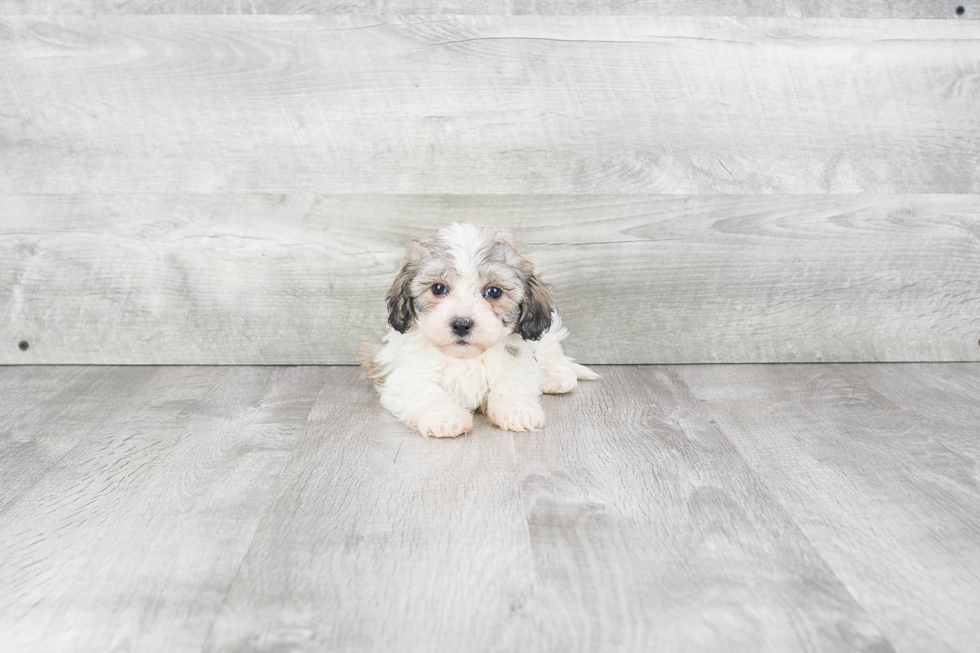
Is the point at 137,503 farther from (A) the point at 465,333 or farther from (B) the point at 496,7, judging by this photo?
(B) the point at 496,7

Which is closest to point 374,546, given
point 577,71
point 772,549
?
point 772,549

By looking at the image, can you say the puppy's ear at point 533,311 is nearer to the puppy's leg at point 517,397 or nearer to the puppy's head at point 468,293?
the puppy's head at point 468,293

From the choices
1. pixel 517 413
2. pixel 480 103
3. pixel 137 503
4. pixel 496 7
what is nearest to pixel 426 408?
pixel 517 413

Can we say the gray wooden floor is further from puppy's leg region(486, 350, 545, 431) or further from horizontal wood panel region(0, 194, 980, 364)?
horizontal wood panel region(0, 194, 980, 364)

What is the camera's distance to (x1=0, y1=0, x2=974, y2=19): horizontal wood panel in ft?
7.63

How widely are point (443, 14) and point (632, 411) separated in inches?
49.8

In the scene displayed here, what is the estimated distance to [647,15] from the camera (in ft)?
7.77

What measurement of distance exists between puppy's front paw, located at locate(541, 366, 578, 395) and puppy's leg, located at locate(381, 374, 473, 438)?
0.30 metres

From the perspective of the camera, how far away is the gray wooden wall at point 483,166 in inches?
92.4

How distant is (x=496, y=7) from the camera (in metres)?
2.36

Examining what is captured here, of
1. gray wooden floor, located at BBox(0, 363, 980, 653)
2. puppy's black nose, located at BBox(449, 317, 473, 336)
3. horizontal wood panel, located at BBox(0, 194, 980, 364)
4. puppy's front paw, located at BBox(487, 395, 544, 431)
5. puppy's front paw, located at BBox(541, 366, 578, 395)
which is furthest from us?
horizontal wood panel, located at BBox(0, 194, 980, 364)

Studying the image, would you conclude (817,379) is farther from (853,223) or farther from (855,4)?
(855,4)

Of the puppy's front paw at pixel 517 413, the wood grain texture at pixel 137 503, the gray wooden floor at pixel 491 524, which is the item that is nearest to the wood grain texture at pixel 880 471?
the gray wooden floor at pixel 491 524

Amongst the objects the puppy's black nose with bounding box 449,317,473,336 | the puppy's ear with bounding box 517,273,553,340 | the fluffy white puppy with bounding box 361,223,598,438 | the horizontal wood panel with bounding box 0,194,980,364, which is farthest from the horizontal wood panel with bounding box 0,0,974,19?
the puppy's black nose with bounding box 449,317,473,336
